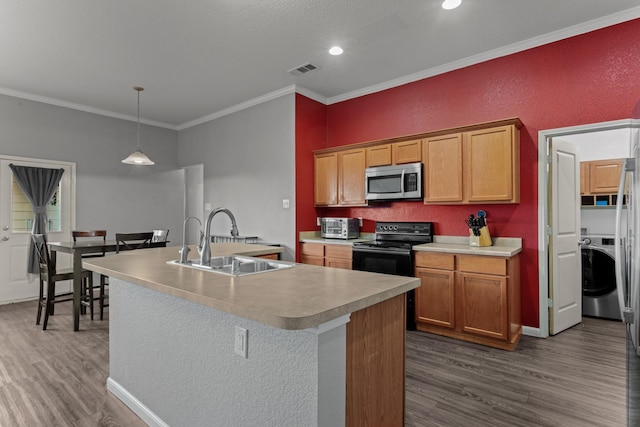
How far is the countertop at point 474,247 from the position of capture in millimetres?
3049

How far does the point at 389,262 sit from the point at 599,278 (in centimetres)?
247

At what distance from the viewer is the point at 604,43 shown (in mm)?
3029

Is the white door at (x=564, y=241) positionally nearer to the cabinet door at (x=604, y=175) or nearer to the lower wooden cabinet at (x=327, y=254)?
the cabinet door at (x=604, y=175)

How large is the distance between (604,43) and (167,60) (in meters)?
4.18

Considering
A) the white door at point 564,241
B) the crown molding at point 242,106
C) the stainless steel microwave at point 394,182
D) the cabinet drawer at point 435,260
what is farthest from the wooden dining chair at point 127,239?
the white door at point 564,241

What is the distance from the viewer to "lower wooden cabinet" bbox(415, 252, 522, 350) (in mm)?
3002

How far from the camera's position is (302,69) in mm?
4023

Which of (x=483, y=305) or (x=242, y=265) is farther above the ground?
(x=242, y=265)

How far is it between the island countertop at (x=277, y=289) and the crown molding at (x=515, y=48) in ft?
10.0

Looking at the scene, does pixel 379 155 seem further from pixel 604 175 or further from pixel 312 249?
pixel 604 175

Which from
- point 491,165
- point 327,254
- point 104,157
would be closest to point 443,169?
point 491,165

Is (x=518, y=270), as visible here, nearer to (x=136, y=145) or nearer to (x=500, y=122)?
(x=500, y=122)

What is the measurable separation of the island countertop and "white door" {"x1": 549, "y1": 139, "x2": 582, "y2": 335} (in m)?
2.60

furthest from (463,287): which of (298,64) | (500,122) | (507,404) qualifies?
(298,64)
